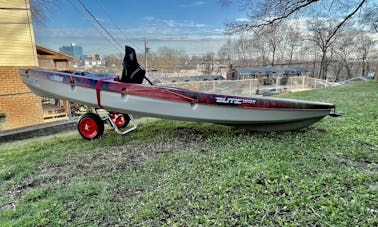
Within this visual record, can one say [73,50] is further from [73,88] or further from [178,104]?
[178,104]

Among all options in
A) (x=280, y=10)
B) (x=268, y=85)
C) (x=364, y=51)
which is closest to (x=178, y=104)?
(x=280, y=10)

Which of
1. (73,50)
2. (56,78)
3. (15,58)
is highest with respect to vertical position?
(73,50)

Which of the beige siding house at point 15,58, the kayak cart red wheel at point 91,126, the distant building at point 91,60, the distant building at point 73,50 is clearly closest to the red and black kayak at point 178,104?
the kayak cart red wheel at point 91,126

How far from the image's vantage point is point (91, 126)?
10.5 feet

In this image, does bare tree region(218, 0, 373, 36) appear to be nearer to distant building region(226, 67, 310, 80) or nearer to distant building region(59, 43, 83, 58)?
distant building region(59, 43, 83, 58)

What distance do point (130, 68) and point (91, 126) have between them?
101cm

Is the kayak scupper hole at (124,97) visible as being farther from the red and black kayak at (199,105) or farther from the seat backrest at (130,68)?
the seat backrest at (130,68)

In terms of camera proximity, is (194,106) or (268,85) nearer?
(194,106)

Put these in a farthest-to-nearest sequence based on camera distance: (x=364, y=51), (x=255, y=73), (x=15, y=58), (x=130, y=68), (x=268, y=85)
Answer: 1. (x=364, y=51)
2. (x=255, y=73)
3. (x=268, y=85)
4. (x=15, y=58)
5. (x=130, y=68)

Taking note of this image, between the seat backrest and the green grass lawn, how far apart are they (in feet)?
2.94

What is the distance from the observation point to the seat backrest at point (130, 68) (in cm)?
304

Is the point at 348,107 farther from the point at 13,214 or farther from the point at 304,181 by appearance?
the point at 13,214

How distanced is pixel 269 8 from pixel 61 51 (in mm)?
9189

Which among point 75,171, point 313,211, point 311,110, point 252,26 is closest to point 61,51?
point 252,26
